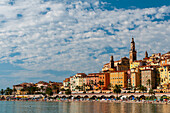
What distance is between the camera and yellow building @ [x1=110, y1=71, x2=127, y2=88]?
141m

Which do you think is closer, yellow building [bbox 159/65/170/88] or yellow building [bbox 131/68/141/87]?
yellow building [bbox 159/65/170/88]

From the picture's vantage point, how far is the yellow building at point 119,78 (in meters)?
141

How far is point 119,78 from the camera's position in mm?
143250

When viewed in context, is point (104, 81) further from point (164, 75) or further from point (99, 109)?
point (99, 109)

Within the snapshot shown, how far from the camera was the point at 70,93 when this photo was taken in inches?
5837

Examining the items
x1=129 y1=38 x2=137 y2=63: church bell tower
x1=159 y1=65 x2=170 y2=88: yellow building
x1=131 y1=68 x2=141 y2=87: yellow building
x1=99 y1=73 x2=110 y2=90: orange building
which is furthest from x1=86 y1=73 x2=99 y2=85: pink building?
x1=159 y1=65 x2=170 y2=88: yellow building

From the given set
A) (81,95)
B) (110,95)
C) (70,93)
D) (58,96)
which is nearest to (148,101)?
(110,95)

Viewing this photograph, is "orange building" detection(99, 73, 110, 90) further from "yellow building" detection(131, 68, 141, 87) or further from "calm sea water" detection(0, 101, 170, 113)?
"calm sea water" detection(0, 101, 170, 113)

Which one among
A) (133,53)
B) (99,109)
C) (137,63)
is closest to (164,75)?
(137,63)

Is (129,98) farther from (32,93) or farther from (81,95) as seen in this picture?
(32,93)

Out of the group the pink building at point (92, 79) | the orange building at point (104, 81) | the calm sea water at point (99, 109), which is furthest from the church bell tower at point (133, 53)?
the calm sea water at point (99, 109)

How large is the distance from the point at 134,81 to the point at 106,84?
791 inches

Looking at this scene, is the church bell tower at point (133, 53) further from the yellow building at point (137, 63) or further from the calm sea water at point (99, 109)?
the calm sea water at point (99, 109)

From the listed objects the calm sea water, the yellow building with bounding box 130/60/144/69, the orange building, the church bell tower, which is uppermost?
the church bell tower
